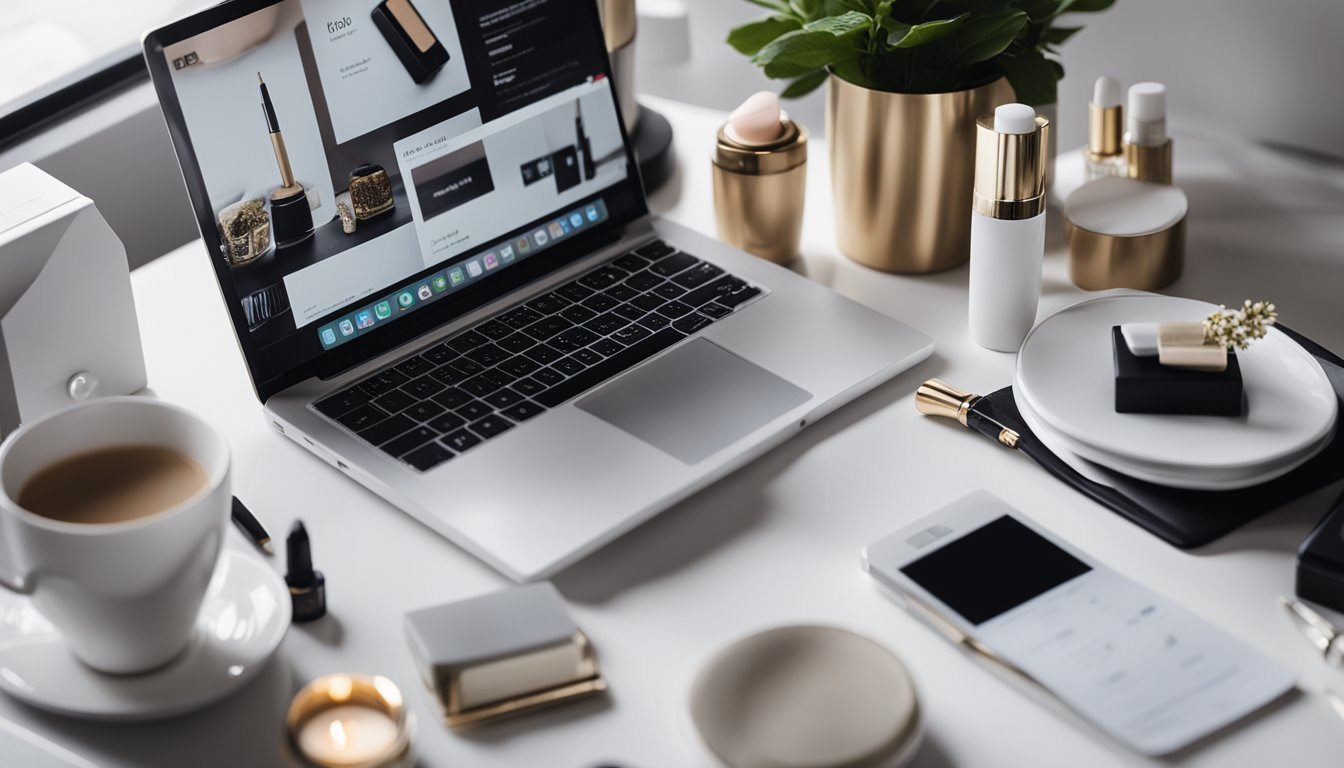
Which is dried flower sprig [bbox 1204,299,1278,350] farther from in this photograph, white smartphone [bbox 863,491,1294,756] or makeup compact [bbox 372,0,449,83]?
makeup compact [bbox 372,0,449,83]

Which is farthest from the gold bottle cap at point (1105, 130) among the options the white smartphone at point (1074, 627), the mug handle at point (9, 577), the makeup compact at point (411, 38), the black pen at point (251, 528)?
the mug handle at point (9, 577)

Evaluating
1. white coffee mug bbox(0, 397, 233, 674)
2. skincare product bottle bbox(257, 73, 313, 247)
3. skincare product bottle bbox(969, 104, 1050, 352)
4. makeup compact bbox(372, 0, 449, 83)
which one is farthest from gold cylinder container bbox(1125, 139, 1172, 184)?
white coffee mug bbox(0, 397, 233, 674)

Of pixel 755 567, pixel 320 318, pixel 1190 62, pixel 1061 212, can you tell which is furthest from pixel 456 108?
pixel 1190 62

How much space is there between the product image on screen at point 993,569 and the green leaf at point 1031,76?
41cm

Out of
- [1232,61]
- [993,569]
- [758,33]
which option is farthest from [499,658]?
[1232,61]

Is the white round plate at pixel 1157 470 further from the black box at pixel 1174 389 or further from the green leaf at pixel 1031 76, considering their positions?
the green leaf at pixel 1031 76

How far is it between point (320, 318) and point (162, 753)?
1.15 ft

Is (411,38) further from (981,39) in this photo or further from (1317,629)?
(1317,629)

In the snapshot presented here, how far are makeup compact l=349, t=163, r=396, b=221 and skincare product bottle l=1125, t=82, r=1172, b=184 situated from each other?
0.62m

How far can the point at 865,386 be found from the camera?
3.03ft

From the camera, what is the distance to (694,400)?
2.97 ft

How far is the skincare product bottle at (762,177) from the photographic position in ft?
3.48

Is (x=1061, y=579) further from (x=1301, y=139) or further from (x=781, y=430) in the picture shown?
(x=1301, y=139)

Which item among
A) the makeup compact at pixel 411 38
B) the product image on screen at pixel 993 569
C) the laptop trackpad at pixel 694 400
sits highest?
the makeup compact at pixel 411 38
